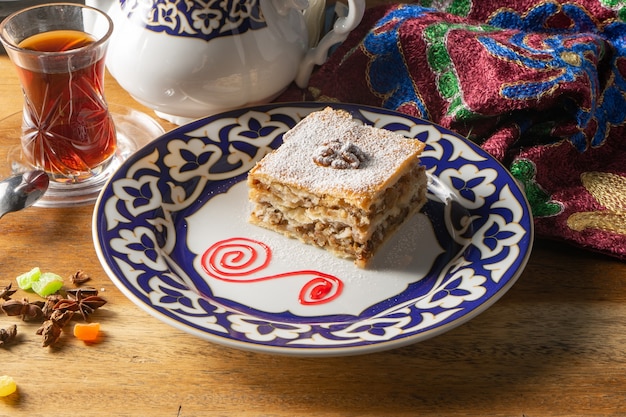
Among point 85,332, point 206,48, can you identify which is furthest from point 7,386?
point 206,48

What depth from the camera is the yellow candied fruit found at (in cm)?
130

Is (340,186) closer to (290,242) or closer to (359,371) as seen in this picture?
(290,242)

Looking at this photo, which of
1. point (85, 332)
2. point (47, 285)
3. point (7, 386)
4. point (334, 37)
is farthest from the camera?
point (334, 37)

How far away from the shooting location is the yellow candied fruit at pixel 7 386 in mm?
1299

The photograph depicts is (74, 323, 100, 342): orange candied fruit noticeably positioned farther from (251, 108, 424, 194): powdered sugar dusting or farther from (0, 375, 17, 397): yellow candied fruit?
(251, 108, 424, 194): powdered sugar dusting

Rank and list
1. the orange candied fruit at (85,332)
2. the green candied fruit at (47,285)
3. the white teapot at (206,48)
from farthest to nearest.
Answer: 1. the white teapot at (206,48)
2. the green candied fruit at (47,285)
3. the orange candied fruit at (85,332)

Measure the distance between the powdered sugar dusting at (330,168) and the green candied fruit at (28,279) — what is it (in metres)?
0.47

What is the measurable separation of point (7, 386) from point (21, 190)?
20.8 inches

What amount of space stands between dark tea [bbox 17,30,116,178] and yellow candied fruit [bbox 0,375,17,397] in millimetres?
626

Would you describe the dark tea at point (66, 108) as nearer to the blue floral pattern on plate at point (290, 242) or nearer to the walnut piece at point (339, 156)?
the blue floral pattern on plate at point (290, 242)

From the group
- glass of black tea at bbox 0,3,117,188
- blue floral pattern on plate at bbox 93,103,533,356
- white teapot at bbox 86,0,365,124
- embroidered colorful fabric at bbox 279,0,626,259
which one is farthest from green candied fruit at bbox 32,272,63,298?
embroidered colorful fabric at bbox 279,0,626,259

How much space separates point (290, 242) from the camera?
1.67 m

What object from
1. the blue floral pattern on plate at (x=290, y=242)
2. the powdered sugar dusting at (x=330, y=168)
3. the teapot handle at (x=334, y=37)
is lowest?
the blue floral pattern on plate at (x=290, y=242)

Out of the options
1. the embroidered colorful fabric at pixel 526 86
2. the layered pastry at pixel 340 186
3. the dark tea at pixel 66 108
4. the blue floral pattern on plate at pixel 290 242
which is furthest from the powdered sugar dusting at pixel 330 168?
the dark tea at pixel 66 108
